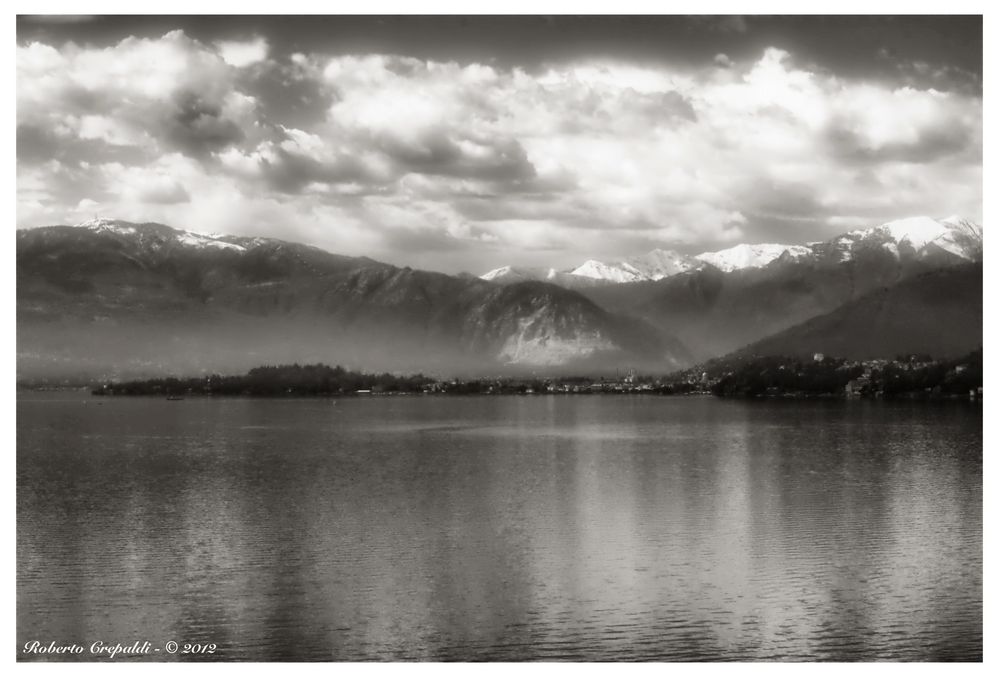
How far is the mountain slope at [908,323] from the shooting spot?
10956cm

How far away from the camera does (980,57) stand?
27.4 m

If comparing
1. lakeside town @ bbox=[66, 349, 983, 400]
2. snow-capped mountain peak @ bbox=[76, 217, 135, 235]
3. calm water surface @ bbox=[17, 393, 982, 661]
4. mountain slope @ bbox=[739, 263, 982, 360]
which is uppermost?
snow-capped mountain peak @ bbox=[76, 217, 135, 235]

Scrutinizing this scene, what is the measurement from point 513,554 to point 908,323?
112486 mm

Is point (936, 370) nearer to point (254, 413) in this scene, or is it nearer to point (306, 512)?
point (254, 413)

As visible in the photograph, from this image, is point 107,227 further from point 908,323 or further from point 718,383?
point 908,323

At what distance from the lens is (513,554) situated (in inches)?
1115

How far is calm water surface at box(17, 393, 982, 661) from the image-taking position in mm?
21312

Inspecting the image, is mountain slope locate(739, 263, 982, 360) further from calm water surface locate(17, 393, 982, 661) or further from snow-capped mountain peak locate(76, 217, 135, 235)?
snow-capped mountain peak locate(76, 217, 135, 235)

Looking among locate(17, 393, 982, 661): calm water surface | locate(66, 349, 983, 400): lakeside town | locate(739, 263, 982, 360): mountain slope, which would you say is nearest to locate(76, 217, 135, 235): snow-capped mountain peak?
locate(66, 349, 983, 400): lakeside town

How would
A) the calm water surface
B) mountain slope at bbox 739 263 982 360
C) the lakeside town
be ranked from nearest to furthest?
the calm water surface, mountain slope at bbox 739 263 982 360, the lakeside town

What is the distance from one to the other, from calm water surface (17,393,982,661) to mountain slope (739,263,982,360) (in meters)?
59.0

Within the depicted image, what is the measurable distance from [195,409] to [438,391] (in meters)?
70.7

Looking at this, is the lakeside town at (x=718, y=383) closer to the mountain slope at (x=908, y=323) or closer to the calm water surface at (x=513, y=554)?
the mountain slope at (x=908, y=323)

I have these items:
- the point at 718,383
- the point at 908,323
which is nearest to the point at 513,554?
the point at 908,323
